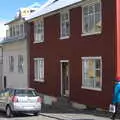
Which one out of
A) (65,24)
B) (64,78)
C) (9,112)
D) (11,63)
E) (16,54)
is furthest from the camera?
(11,63)

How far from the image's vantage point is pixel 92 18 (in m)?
24.7

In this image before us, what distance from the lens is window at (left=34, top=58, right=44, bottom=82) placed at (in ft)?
107

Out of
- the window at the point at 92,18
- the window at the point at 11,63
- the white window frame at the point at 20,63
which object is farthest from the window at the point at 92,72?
the window at the point at 11,63

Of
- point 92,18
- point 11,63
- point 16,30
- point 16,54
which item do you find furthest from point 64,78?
point 11,63

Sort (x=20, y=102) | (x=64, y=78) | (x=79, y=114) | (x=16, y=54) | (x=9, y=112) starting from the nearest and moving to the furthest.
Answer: (x=20, y=102)
(x=9, y=112)
(x=79, y=114)
(x=64, y=78)
(x=16, y=54)

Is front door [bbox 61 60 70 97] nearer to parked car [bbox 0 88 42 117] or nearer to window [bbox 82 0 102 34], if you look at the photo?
window [bbox 82 0 102 34]

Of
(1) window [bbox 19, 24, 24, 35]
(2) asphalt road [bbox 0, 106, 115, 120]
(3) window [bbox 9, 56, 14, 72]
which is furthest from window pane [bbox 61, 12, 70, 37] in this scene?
(3) window [bbox 9, 56, 14, 72]

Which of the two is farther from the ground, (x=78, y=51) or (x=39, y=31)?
(x=39, y=31)

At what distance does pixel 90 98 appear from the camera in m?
24.8

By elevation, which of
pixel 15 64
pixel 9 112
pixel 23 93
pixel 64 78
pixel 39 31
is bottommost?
pixel 9 112

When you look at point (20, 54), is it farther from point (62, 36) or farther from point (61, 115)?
point (61, 115)

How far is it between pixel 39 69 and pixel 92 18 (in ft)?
31.3

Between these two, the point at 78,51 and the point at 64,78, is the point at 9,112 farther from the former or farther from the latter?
the point at 64,78

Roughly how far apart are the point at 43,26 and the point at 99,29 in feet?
28.6
